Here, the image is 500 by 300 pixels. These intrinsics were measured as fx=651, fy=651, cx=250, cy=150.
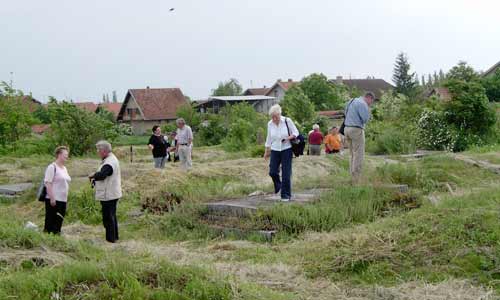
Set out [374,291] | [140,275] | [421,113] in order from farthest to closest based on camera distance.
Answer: [421,113] → [374,291] → [140,275]

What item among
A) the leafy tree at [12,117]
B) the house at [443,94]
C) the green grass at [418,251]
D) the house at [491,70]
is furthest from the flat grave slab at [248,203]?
the house at [491,70]

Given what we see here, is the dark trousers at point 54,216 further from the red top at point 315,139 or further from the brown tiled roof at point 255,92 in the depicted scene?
the brown tiled roof at point 255,92

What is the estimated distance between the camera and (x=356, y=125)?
12305mm

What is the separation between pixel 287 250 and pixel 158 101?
6659cm

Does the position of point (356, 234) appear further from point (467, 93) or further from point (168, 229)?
point (467, 93)

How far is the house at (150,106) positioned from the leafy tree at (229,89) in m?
27.8

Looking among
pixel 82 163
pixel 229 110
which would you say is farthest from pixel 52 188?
pixel 229 110

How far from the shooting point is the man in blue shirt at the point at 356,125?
40.2 ft

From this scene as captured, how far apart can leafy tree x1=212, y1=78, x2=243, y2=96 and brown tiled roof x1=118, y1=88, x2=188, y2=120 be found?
2791 centimetres

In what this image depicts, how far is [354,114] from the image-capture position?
484 inches

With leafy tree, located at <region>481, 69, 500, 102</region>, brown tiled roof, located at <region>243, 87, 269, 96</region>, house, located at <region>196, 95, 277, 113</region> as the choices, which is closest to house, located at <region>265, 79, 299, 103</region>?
brown tiled roof, located at <region>243, 87, 269, 96</region>

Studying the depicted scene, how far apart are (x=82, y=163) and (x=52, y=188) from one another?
466 inches

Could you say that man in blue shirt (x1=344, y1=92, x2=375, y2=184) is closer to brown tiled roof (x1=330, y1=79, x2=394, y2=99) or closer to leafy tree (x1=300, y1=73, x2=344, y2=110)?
leafy tree (x1=300, y1=73, x2=344, y2=110)

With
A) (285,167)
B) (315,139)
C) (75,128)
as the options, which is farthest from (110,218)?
(75,128)
